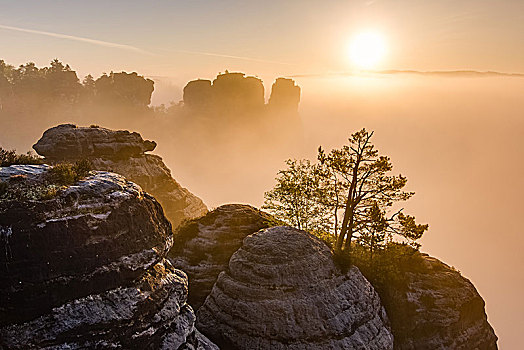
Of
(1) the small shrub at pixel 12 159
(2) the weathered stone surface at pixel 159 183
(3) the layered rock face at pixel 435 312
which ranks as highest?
(1) the small shrub at pixel 12 159

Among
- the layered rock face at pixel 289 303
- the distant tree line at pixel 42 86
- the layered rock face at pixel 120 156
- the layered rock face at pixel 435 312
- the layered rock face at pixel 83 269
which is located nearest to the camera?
the layered rock face at pixel 83 269

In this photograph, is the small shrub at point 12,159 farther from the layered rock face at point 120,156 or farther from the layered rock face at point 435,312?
the layered rock face at point 120,156

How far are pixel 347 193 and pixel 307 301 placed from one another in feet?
47.5

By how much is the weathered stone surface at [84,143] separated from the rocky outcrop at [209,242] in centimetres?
3296

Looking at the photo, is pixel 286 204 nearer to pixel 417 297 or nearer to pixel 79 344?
pixel 417 297

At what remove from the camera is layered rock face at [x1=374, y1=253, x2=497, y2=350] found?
27.3 m

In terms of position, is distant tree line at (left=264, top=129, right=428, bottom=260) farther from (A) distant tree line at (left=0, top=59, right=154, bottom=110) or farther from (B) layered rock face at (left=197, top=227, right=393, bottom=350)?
(A) distant tree line at (left=0, top=59, right=154, bottom=110)

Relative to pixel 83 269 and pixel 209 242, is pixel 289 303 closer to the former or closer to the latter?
pixel 83 269

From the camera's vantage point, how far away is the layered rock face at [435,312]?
2731cm

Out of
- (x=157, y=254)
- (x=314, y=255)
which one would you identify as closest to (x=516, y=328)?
(x=314, y=255)

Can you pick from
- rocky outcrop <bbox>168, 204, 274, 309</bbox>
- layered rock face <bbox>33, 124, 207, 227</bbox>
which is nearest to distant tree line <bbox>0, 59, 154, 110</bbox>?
layered rock face <bbox>33, 124, 207, 227</bbox>

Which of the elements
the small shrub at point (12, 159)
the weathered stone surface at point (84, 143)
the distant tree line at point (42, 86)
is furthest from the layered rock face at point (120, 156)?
the distant tree line at point (42, 86)

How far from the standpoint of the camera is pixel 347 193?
33094mm

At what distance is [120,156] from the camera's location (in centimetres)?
6216
